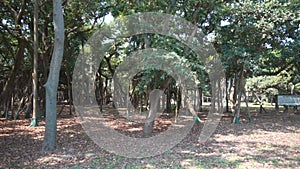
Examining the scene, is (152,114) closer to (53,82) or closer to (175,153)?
(175,153)

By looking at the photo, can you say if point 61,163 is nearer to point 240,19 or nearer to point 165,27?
point 165,27

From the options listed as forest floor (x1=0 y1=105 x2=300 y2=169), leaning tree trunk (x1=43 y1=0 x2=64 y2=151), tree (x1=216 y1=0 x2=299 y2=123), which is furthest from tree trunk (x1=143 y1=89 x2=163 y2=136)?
leaning tree trunk (x1=43 y1=0 x2=64 y2=151)

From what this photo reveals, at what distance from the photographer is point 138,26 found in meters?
6.14

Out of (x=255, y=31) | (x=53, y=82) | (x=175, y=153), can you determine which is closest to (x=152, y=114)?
(x=175, y=153)

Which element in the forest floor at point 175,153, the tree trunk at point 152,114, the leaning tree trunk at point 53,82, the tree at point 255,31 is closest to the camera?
the forest floor at point 175,153

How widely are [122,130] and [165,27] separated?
3329 mm

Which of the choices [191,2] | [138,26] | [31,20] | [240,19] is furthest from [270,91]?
[31,20]

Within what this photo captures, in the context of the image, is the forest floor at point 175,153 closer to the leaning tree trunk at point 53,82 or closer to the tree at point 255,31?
the leaning tree trunk at point 53,82

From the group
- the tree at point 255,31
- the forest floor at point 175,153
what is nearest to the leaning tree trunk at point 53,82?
the forest floor at point 175,153

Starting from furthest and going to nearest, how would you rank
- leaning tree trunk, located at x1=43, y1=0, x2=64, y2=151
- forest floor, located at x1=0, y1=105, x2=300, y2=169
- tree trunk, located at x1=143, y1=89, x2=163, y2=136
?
tree trunk, located at x1=143, y1=89, x2=163, y2=136
leaning tree trunk, located at x1=43, y1=0, x2=64, y2=151
forest floor, located at x1=0, y1=105, x2=300, y2=169

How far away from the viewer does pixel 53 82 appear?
183 inches

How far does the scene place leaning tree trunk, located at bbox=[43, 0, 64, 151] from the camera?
15.0 ft

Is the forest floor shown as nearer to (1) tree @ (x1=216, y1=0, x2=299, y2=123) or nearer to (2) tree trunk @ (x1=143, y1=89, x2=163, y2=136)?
(2) tree trunk @ (x1=143, y1=89, x2=163, y2=136)

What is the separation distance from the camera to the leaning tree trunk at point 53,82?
180 inches
